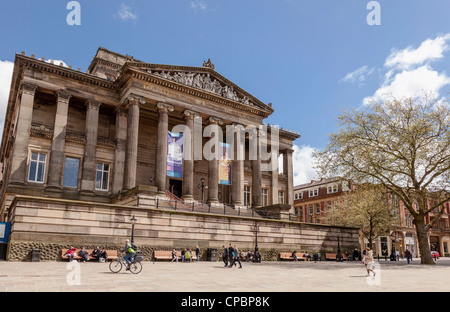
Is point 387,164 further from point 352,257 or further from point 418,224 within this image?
point 352,257

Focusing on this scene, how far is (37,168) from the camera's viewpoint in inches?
1313

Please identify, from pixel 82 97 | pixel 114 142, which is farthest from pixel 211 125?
pixel 82 97

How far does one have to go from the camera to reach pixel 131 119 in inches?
1385

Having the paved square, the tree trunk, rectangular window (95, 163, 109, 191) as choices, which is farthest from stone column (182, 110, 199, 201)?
the tree trunk

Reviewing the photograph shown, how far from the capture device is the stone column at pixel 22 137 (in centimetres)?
3141

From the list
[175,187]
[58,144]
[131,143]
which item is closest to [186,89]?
[131,143]

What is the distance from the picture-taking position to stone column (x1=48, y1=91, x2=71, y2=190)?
32750mm

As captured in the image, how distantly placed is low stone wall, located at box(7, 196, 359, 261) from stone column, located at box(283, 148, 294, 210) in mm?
14530

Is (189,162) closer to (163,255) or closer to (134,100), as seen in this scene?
(134,100)

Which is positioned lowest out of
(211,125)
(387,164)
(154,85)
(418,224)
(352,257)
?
(352,257)
